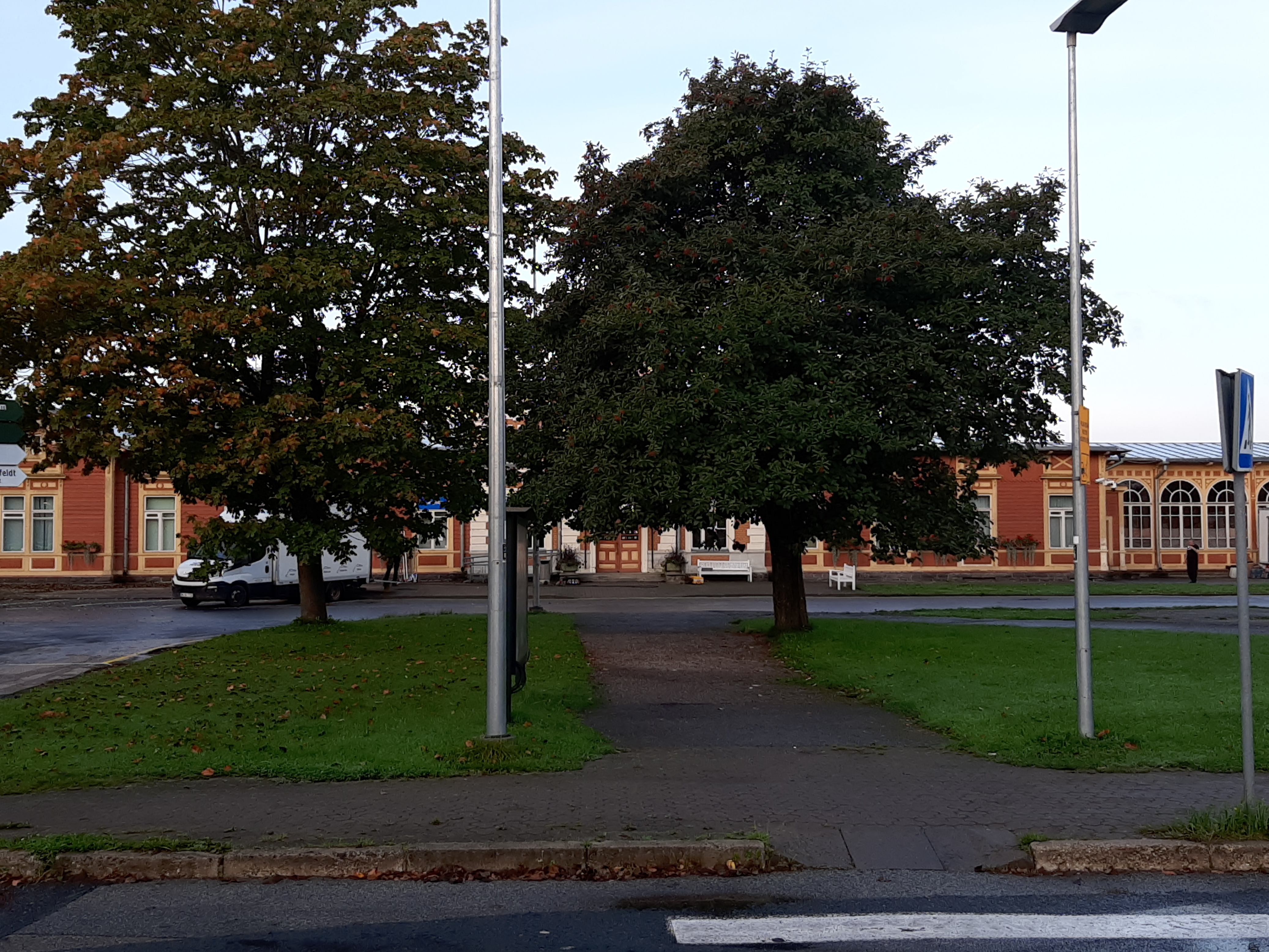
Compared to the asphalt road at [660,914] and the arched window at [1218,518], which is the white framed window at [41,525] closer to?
the asphalt road at [660,914]

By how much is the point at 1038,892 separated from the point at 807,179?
586 inches

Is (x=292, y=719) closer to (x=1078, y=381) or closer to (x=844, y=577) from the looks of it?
(x=1078, y=381)

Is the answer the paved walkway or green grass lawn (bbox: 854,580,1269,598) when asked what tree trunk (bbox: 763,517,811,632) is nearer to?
the paved walkway

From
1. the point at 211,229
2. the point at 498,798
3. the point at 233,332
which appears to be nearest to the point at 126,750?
the point at 498,798

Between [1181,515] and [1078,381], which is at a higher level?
[1078,381]

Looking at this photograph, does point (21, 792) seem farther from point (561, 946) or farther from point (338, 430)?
point (338, 430)

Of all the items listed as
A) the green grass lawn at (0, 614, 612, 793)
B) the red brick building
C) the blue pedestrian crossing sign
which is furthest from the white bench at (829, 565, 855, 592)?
the blue pedestrian crossing sign

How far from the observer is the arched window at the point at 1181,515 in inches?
1973

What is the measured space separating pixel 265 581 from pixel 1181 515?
3791 cm

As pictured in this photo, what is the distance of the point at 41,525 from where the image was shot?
46875mm

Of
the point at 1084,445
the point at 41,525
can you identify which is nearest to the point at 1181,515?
the point at 1084,445

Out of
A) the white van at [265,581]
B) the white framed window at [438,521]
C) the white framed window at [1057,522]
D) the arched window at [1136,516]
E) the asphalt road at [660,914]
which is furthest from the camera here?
the arched window at [1136,516]

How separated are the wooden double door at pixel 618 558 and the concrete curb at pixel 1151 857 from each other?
39905 mm

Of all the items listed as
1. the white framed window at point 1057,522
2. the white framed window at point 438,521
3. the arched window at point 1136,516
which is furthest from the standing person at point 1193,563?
the white framed window at point 438,521
